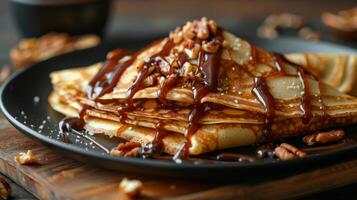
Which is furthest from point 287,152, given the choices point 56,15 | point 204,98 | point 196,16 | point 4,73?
point 196,16

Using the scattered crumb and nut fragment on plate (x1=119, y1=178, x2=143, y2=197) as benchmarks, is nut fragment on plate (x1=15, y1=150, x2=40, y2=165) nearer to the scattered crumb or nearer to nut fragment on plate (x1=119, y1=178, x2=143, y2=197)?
nut fragment on plate (x1=119, y1=178, x2=143, y2=197)

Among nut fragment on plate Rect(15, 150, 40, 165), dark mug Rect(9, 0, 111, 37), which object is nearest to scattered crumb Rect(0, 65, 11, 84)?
dark mug Rect(9, 0, 111, 37)

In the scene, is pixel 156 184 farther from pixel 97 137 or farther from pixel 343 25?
pixel 343 25

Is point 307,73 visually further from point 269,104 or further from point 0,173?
point 0,173

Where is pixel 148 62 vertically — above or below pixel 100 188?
above

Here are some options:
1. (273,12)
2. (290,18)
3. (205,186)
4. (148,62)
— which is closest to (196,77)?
(148,62)

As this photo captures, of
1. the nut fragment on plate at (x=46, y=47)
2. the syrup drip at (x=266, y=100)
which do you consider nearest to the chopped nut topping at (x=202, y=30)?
the syrup drip at (x=266, y=100)

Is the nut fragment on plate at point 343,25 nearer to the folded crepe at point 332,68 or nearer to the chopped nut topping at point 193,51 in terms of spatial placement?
the folded crepe at point 332,68
